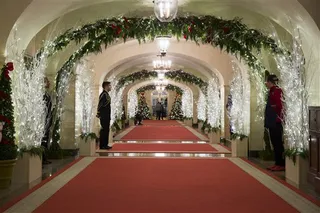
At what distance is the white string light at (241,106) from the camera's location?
1116 cm

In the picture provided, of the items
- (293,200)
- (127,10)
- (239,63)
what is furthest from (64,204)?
(239,63)

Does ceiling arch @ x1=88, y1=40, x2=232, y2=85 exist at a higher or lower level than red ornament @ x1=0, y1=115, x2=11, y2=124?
higher

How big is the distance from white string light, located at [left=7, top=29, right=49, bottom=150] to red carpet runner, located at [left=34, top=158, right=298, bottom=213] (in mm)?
980

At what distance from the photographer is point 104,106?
39.7 ft

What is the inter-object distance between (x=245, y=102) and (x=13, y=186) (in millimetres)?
6229

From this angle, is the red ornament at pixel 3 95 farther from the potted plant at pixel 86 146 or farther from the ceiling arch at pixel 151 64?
the ceiling arch at pixel 151 64

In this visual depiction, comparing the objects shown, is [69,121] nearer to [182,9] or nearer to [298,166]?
[182,9]

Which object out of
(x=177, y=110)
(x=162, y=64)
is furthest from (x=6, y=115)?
(x=177, y=110)

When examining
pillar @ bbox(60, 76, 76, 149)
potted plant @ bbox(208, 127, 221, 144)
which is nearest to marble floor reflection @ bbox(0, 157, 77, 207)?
pillar @ bbox(60, 76, 76, 149)

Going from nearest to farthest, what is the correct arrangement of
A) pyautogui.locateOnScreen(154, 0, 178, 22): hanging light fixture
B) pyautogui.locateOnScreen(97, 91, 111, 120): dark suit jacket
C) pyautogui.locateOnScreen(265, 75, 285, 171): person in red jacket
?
pyautogui.locateOnScreen(154, 0, 178, 22): hanging light fixture, pyautogui.locateOnScreen(265, 75, 285, 171): person in red jacket, pyautogui.locateOnScreen(97, 91, 111, 120): dark suit jacket

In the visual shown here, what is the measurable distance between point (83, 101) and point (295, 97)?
5.79 meters

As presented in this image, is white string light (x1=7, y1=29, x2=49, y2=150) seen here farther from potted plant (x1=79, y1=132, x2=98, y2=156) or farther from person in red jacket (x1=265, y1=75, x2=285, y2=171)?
person in red jacket (x1=265, y1=75, x2=285, y2=171)

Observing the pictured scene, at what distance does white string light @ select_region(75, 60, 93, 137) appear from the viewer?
452 inches

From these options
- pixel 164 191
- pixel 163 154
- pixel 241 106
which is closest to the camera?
pixel 164 191
